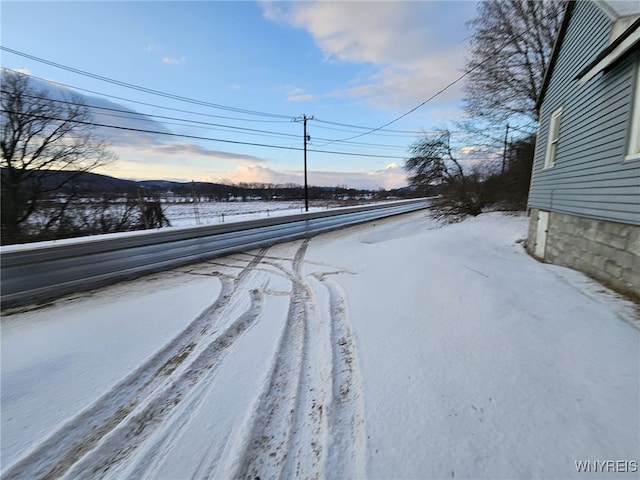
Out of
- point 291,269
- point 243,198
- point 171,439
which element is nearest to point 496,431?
point 171,439

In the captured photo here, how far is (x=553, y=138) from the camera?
8688 mm

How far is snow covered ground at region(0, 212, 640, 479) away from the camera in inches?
88.4

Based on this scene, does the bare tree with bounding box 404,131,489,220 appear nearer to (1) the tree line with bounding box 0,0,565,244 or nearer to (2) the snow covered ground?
(1) the tree line with bounding box 0,0,565,244

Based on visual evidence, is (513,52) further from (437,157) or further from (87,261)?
(87,261)

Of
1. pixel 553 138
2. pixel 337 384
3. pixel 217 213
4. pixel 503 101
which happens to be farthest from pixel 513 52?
pixel 217 213

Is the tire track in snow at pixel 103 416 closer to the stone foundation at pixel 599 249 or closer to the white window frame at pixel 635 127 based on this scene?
the stone foundation at pixel 599 249

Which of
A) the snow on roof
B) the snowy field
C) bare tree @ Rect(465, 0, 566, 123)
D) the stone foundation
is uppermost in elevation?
bare tree @ Rect(465, 0, 566, 123)

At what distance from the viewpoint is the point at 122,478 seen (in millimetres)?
2201

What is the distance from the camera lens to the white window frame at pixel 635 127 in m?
4.66

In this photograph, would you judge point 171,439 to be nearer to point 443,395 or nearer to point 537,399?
point 443,395

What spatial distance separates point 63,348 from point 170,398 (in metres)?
2.26

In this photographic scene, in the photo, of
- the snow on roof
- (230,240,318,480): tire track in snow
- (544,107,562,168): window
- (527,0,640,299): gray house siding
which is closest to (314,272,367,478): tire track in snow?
(230,240,318,480): tire track in snow

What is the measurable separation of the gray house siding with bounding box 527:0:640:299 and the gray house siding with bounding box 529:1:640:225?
2 centimetres

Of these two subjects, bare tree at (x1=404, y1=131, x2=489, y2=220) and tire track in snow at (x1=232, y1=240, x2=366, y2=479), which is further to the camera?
→ bare tree at (x1=404, y1=131, x2=489, y2=220)
